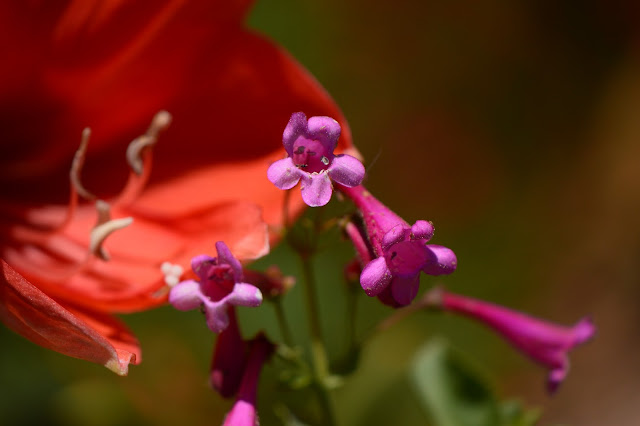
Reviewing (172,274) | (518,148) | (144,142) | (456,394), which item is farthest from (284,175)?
(518,148)

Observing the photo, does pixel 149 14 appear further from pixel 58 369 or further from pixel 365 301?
pixel 365 301

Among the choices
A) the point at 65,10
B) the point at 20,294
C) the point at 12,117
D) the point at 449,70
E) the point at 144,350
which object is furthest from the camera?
the point at 449,70

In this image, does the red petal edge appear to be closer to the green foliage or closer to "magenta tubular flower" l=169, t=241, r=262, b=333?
"magenta tubular flower" l=169, t=241, r=262, b=333

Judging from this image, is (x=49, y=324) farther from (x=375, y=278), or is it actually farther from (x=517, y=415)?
(x=517, y=415)

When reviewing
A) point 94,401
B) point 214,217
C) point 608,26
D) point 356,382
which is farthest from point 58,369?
point 608,26

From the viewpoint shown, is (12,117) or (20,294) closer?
(20,294)

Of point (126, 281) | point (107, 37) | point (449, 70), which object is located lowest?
point (449, 70)
